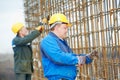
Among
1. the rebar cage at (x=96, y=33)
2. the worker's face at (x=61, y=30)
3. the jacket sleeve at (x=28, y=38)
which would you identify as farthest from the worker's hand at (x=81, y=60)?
the jacket sleeve at (x=28, y=38)

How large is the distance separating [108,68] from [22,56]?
2.06 meters

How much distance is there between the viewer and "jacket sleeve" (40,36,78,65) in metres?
4.34

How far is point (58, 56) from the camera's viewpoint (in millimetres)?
Result: 4336

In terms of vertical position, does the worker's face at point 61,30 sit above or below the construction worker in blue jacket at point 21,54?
above

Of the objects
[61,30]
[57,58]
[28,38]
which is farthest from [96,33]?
[57,58]

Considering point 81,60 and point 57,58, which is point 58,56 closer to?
point 57,58

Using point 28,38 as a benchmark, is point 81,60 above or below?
below

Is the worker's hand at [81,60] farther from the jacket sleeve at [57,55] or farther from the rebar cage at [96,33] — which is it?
the rebar cage at [96,33]

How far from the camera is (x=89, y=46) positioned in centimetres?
631

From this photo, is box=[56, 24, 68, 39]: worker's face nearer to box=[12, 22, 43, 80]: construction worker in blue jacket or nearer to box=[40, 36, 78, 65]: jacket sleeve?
box=[40, 36, 78, 65]: jacket sleeve

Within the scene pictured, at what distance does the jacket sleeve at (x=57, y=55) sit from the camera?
434cm

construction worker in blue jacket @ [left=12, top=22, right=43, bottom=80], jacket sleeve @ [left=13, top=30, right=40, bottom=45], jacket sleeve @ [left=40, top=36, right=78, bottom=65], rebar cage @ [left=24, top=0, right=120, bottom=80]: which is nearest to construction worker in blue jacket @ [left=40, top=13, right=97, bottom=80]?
jacket sleeve @ [left=40, top=36, right=78, bottom=65]

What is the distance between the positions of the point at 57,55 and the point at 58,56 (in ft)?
0.05

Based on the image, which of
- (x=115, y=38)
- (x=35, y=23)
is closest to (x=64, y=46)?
(x=115, y=38)
